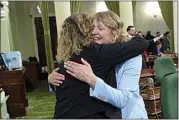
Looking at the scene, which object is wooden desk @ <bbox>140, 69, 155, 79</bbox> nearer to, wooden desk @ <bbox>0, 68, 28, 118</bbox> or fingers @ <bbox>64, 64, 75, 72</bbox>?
wooden desk @ <bbox>0, 68, 28, 118</bbox>

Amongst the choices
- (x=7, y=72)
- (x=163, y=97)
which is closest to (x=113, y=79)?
(x=163, y=97)

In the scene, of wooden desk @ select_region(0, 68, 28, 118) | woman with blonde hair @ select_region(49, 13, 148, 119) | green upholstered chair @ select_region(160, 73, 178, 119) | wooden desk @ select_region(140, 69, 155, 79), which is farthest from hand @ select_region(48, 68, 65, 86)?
wooden desk @ select_region(0, 68, 28, 118)

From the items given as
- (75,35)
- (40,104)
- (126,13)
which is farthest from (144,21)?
(75,35)

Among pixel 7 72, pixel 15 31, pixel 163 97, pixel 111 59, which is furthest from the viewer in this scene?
pixel 15 31

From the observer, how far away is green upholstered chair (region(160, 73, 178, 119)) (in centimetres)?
159

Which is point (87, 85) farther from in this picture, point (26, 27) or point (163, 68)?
point (26, 27)

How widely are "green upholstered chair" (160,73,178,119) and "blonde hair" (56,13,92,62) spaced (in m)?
0.58

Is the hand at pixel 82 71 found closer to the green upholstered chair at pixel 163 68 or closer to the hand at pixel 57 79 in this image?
the hand at pixel 57 79

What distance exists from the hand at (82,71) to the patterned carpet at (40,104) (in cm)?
330

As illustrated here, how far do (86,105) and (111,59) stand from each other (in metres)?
0.23

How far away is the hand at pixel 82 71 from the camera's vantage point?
124 centimetres

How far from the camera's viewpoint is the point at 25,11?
967cm

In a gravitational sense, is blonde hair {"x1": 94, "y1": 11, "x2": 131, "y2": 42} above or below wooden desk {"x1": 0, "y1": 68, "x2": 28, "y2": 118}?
above

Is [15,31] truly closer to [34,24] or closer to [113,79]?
[34,24]
